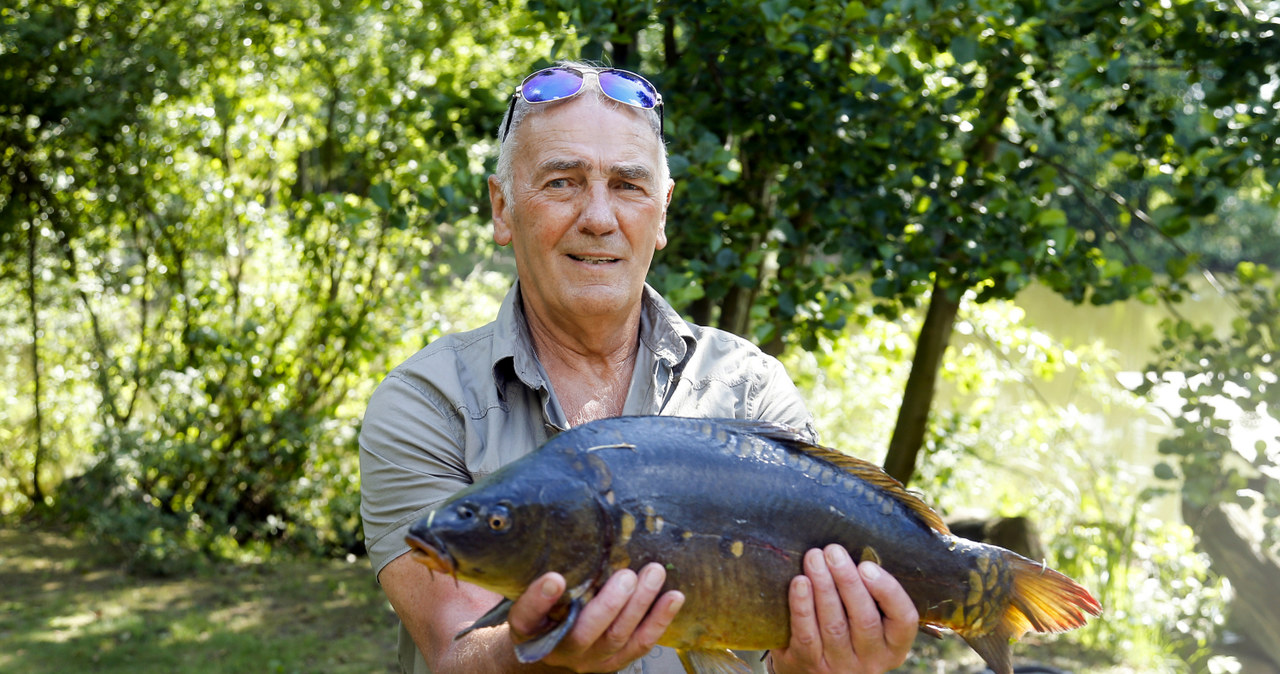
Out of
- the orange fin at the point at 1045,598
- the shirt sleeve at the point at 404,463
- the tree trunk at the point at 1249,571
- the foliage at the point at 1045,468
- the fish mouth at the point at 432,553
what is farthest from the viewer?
the tree trunk at the point at 1249,571

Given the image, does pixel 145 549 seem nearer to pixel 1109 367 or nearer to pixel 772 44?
pixel 772 44

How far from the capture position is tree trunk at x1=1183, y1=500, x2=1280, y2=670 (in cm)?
741

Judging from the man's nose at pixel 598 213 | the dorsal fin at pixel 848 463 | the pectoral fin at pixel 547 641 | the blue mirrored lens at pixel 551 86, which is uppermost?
the blue mirrored lens at pixel 551 86

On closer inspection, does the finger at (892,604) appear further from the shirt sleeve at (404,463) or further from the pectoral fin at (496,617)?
the shirt sleeve at (404,463)

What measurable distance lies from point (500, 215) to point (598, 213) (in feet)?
1.16

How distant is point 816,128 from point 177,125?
502 cm

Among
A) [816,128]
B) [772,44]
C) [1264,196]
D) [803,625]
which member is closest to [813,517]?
[803,625]

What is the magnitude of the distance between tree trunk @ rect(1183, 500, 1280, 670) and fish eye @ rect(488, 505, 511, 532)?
23.5 feet

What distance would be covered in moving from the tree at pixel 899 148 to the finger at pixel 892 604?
7.75 ft

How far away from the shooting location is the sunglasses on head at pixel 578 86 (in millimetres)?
2303

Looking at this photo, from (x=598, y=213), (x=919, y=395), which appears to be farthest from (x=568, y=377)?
(x=919, y=395)

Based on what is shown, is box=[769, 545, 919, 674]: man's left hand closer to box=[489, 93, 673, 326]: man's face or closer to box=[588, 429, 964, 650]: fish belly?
box=[588, 429, 964, 650]: fish belly

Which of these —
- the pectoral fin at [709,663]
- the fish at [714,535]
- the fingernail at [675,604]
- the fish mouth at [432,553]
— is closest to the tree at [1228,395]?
the fish at [714,535]

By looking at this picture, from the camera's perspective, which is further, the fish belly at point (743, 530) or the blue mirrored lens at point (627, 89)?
the blue mirrored lens at point (627, 89)
